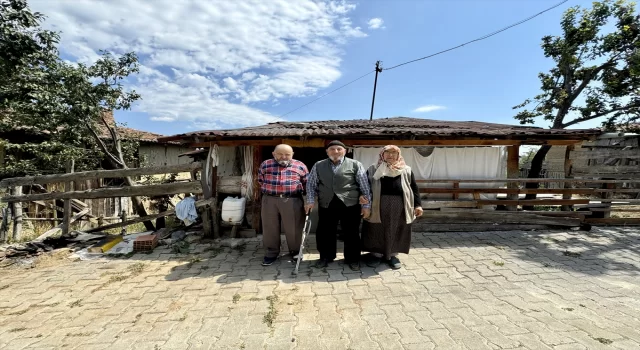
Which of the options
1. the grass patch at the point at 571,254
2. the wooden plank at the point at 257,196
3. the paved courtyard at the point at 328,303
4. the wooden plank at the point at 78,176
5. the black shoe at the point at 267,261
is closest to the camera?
the paved courtyard at the point at 328,303

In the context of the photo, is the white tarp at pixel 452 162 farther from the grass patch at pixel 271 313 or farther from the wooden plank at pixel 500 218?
the grass patch at pixel 271 313

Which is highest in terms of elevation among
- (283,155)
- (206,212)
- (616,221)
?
(283,155)

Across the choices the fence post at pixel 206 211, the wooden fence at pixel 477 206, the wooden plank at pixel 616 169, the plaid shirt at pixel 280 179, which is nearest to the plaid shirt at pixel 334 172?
the plaid shirt at pixel 280 179

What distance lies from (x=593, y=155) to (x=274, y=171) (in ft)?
32.6

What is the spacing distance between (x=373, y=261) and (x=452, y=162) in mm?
3263

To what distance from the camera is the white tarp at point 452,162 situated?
20.2ft

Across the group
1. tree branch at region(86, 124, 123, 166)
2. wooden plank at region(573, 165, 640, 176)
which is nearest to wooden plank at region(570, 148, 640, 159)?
wooden plank at region(573, 165, 640, 176)

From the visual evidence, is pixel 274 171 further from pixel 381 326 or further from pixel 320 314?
pixel 381 326

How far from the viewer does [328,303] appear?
3139mm

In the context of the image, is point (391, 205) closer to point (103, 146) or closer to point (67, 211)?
point (67, 211)

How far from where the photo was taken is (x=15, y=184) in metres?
5.34

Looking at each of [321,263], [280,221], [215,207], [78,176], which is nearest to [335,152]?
[280,221]

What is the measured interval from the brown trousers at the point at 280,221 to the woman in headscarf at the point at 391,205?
0.98 metres

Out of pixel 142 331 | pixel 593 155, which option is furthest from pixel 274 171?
pixel 593 155
